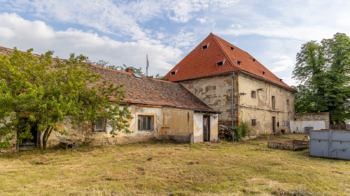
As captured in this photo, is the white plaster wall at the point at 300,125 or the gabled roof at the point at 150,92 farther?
the white plaster wall at the point at 300,125

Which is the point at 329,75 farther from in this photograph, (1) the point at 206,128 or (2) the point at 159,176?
(2) the point at 159,176

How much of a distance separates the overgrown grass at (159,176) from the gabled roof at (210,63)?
1048 cm

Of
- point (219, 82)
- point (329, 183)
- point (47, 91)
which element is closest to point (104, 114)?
point (47, 91)

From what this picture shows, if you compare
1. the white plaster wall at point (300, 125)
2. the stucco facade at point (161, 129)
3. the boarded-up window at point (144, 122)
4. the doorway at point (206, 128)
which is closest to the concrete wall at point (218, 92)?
the stucco facade at point (161, 129)

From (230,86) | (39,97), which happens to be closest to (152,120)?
(230,86)

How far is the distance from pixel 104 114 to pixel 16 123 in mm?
3286

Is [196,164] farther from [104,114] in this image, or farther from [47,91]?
[47,91]

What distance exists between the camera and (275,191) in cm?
463

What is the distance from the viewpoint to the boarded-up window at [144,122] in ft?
42.7

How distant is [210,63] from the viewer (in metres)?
18.5

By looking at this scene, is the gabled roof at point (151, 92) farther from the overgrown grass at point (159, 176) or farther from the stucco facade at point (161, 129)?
the overgrown grass at point (159, 176)

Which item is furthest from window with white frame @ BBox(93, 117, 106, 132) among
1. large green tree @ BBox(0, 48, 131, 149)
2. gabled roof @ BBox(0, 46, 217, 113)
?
gabled roof @ BBox(0, 46, 217, 113)

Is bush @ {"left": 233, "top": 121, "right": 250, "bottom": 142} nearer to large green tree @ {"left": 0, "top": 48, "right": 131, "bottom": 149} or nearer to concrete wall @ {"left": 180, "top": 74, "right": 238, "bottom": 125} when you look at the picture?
concrete wall @ {"left": 180, "top": 74, "right": 238, "bottom": 125}

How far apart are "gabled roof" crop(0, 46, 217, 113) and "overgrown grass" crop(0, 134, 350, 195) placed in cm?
530
